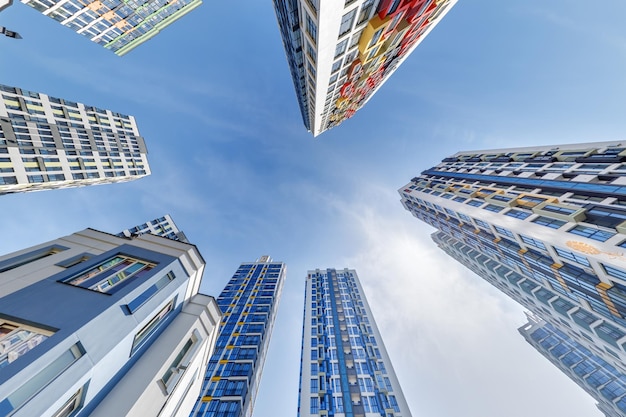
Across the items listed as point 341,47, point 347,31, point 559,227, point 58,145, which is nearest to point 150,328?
point 347,31

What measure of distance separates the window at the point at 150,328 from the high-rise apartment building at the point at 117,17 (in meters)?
83.9

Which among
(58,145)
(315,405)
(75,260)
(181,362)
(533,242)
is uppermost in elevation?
(58,145)

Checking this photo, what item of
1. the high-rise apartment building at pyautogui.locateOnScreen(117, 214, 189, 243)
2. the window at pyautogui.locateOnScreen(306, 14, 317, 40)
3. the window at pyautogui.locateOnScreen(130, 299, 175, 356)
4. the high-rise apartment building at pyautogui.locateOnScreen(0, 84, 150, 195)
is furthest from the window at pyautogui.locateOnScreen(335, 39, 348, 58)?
the high-rise apartment building at pyautogui.locateOnScreen(117, 214, 189, 243)

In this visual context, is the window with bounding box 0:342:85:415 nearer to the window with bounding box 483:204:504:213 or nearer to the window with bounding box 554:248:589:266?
the window with bounding box 554:248:589:266

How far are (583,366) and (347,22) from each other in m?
83.6

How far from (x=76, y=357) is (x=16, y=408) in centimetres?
189

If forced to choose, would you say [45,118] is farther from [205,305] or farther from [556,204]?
[556,204]

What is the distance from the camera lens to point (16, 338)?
7.17 metres

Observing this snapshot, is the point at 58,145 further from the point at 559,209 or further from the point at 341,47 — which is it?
the point at 559,209

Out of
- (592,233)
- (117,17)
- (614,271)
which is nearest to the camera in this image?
(614,271)

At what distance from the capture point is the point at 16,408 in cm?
584

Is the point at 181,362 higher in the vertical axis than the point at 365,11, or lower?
lower

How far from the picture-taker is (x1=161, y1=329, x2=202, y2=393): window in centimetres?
1126

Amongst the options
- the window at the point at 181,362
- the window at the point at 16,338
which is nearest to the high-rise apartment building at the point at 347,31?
the window at the point at 16,338
